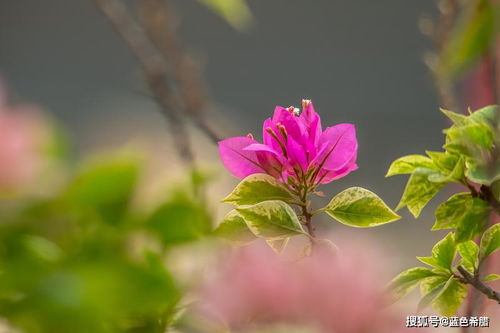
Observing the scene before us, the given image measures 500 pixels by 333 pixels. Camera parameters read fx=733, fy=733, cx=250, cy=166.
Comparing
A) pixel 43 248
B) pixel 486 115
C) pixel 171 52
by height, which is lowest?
pixel 43 248

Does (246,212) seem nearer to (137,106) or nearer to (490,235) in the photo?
(490,235)

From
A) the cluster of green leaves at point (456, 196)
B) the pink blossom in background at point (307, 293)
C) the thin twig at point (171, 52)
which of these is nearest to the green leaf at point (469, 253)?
the cluster of green leaves at point (456, 196)

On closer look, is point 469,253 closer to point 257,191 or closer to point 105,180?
point 257,191

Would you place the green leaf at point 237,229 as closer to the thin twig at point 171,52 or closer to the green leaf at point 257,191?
the green leaf at point 257,191

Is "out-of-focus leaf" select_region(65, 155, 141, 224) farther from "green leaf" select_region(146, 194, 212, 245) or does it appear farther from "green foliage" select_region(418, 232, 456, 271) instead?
"green foliage" select_region(418, 232, 456, 271)

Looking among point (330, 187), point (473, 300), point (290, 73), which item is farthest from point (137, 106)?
point (473, 300)

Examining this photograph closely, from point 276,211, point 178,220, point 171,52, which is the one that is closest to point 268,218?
point 276,211

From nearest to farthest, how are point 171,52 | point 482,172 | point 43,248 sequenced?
point 43,248, point 482,172, point 171,52
